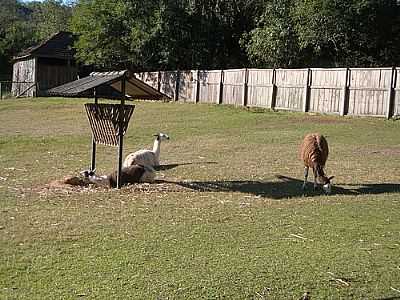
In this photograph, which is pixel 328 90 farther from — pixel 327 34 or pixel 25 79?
pixel 25 79

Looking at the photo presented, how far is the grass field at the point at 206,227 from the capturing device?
5.99 metres

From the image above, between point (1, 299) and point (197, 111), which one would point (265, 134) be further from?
point (1, 299)

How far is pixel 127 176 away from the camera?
12.4m

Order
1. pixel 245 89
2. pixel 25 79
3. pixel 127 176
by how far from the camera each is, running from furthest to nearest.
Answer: pixel 25 79 < pixel 245 89 < pixel 127 176

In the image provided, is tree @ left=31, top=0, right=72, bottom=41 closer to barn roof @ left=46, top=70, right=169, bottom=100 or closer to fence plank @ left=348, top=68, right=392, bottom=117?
fence plank @ left=348, top=68, right=392, bottom=117

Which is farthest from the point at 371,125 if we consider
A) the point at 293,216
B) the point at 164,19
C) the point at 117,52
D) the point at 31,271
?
the point at 117,52

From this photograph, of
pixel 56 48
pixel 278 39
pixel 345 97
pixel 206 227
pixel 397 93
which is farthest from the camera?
pixel 56 48

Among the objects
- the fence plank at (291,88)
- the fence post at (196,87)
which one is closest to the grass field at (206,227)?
the fence plank at (291,88)

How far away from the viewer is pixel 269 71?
3162 cm

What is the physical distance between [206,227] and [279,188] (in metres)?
3.70

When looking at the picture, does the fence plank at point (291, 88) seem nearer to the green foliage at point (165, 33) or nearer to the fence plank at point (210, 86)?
the fence plank at point (210, 86)

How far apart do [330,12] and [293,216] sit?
27.3 m

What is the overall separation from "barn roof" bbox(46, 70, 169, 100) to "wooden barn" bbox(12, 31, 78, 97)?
37622mm

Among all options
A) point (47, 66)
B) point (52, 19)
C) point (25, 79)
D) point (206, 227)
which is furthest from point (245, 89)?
point (52, 19)
